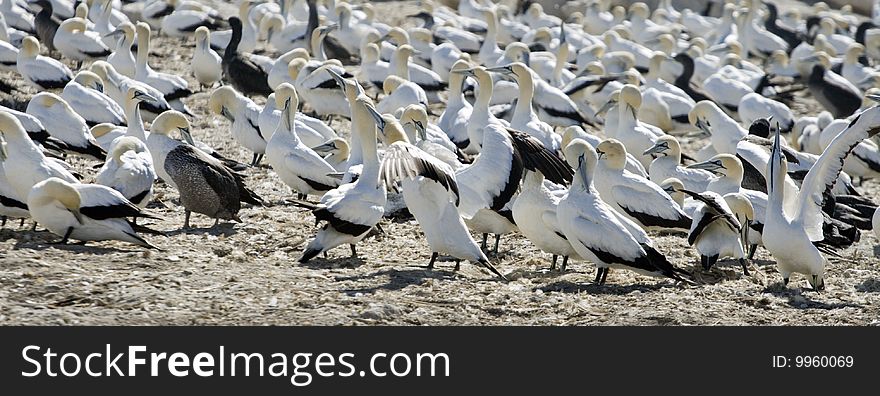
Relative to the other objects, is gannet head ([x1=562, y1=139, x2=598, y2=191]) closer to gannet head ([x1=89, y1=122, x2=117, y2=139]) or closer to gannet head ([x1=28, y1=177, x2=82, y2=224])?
gannet head ([x1=28, y1=177, x2=82, y2=224])

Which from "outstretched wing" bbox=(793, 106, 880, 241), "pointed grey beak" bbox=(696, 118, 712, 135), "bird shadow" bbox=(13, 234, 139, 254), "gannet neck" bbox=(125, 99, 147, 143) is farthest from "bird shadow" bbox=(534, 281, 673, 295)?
"pointed grey beak" bbox=(696, 118, 712, 135)

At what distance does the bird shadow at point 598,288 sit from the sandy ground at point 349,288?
0.5 inches

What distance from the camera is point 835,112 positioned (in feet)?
64.0

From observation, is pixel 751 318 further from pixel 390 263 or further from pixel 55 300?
pixel 55 300

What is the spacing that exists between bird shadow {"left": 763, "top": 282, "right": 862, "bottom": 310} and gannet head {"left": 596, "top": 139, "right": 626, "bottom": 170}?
1680 millimetres

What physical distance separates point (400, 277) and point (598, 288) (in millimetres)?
1264

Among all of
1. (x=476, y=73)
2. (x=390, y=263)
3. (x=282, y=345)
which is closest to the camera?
(x=282, y=345)

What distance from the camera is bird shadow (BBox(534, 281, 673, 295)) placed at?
8547 mm

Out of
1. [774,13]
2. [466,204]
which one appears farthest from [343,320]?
[774,13]

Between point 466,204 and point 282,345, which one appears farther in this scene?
point 466,204

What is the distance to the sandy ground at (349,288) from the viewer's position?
7.33 meters

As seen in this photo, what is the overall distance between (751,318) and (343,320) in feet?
8.04

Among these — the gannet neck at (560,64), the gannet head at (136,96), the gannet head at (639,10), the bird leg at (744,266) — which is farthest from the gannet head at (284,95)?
the gannet head at (639,10)

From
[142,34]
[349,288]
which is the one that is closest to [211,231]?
[349,288]
